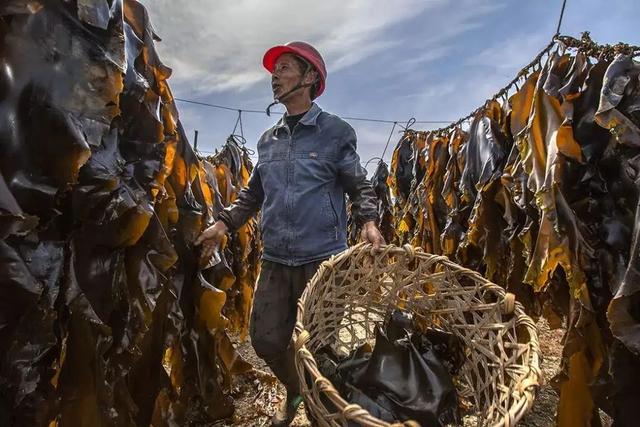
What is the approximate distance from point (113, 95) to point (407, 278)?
1315mm

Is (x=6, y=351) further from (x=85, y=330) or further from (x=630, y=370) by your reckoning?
(x=630, y=370)

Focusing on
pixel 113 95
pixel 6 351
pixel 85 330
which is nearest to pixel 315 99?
pixel 113 95

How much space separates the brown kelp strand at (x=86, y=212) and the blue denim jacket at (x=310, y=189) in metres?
0.57

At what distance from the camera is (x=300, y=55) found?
2195 mm

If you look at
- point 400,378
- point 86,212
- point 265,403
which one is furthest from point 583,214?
point 265,403

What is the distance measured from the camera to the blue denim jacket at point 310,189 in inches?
84.4

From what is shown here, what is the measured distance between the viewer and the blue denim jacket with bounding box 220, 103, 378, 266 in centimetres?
214

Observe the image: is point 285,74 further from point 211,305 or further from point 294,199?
point 211,305

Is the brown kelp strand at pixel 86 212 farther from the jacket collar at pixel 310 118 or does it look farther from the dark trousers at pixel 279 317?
the jacket collar at pixel 310 118

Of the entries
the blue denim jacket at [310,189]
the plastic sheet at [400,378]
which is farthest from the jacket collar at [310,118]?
the plastic sheet at [400,378]

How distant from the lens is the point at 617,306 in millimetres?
1455

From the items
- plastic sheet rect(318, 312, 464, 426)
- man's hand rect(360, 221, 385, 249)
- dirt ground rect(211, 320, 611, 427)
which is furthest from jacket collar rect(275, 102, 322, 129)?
dirt ground rect(211, 320, 611, 427)

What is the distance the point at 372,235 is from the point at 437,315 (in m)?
0.46

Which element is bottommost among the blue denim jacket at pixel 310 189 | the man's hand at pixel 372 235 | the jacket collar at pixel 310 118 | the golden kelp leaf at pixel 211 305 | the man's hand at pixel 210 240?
the golden kelp leaf at pixel 211 305
